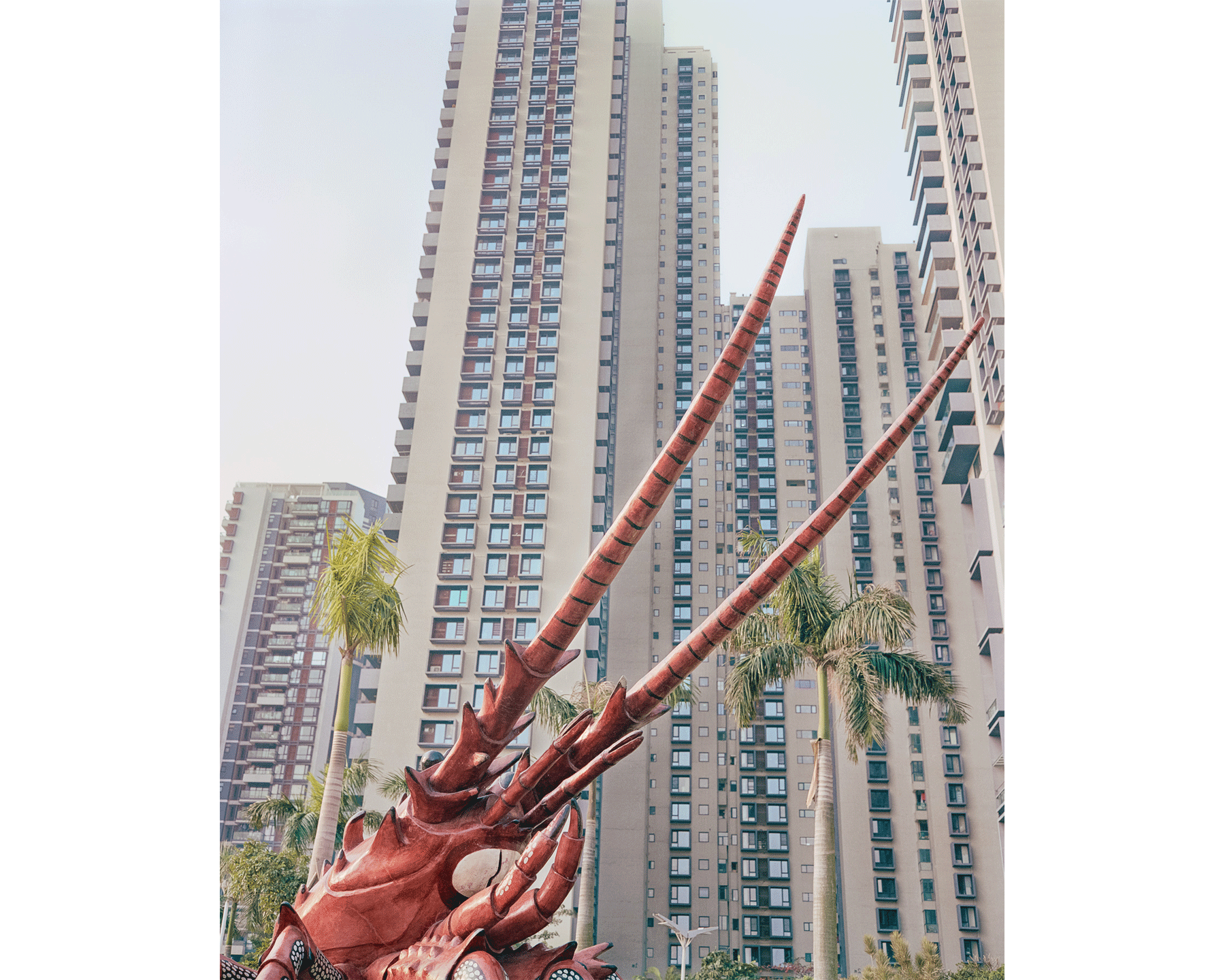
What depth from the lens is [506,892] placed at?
9.00 ft

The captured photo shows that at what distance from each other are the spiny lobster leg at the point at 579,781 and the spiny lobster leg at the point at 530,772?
7 centimetres

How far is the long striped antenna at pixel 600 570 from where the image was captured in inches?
107

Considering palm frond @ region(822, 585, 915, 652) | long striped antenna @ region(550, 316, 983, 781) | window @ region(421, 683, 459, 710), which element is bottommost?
long striped antenna @ region(550, 316, 983, 781)

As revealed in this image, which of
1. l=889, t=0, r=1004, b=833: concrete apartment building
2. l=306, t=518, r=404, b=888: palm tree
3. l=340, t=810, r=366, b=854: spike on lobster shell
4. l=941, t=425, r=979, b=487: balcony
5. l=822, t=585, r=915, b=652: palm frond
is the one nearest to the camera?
l=340, t=810, r=366, b=854: spike on lobster shell

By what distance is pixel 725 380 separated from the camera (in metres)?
2.72

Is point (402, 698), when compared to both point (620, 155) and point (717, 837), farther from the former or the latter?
point (620, 155)

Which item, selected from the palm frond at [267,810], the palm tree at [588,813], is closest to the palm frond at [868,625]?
the palm tree at [588,813]

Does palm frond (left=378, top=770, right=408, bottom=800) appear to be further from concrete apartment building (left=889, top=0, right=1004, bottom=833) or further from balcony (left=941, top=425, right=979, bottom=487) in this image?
balcony (left=941, top=425, right=979, bottom=487)

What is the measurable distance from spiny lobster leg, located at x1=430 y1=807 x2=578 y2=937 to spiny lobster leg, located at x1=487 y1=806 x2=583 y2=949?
2cm

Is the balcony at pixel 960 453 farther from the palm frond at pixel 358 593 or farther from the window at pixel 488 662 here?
the palm frond at pixel 358 593

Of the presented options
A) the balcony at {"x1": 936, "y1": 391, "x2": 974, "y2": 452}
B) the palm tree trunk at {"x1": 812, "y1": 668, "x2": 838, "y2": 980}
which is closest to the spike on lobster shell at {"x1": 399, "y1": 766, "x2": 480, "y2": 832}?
the palm tree trunk at {"x1": 812, "y1": 668, "x2": 838, "y2": 980}

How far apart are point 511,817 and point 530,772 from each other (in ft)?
0.52

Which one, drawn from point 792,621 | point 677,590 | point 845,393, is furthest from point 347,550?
point 845,393

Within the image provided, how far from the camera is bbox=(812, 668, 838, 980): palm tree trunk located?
8789mm
